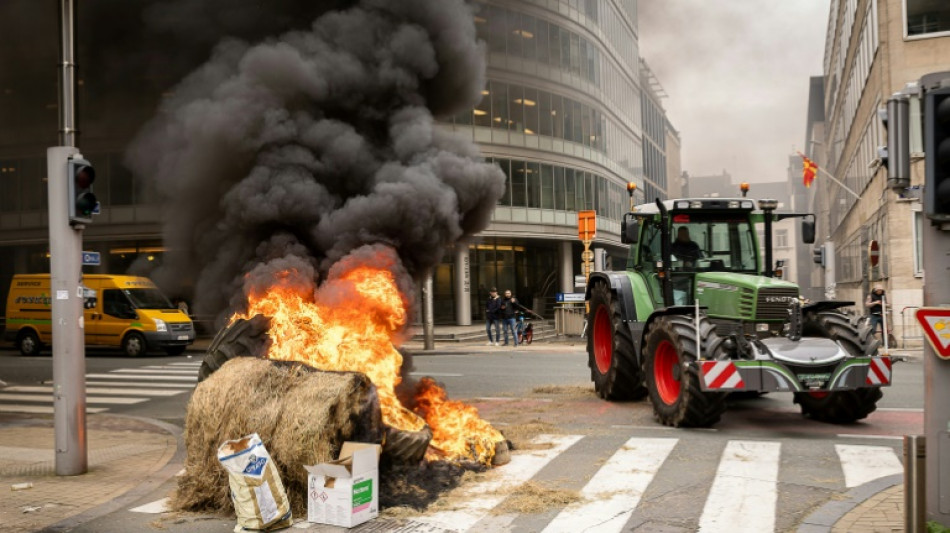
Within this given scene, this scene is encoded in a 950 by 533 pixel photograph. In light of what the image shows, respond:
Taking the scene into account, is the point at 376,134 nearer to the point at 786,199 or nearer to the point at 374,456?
the point at 374,456

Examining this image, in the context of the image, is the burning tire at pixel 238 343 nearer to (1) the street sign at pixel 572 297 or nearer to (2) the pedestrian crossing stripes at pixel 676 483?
(2) the pedestrian crossing stripes at pixel 676 483

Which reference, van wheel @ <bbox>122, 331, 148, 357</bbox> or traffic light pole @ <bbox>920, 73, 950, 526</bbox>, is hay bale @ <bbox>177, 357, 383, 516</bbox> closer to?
traffic light pole @ <bbox>920, 73, 950, 526</bbox>

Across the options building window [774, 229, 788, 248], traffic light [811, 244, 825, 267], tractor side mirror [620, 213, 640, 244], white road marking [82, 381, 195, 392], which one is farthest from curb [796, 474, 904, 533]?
building window [774, 229, 788, 248]

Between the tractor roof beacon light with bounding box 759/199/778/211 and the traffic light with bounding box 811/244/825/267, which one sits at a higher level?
the tractor roof beacon light with bounding box 759/199/778/211

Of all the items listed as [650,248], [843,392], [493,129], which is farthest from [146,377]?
[493,129]

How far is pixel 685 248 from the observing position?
10680 mm

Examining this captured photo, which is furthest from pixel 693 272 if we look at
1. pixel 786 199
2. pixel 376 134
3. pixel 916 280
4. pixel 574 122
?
pixel 786 199

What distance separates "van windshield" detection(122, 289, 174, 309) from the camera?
73.3ft

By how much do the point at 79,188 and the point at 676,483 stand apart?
623 cm

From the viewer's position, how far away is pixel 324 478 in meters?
5.64

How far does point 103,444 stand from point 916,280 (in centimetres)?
2138

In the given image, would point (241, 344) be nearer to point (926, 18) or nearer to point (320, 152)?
point (320, 152)

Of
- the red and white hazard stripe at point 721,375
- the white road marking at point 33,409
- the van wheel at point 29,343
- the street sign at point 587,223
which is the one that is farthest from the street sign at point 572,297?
the van wheel at point 29,343

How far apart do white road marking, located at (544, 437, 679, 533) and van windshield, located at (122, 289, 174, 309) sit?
58.1ft
